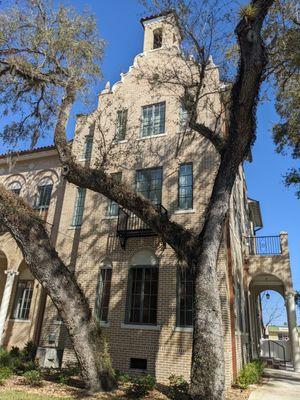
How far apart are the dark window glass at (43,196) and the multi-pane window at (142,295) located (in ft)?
24.0

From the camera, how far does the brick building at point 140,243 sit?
487 inches

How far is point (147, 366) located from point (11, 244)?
979 cm

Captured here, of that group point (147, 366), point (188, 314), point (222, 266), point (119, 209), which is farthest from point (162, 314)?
point (119, 209)

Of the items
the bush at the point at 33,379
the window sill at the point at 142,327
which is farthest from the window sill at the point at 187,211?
the bush at the point at 33,379

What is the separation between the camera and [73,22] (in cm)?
1315

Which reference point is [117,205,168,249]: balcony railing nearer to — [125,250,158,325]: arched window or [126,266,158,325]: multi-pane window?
[125,250,158,325]: arched window

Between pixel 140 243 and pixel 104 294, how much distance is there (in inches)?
99.0

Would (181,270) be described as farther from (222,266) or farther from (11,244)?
(11,244)

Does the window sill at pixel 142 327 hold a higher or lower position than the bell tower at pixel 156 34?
lower

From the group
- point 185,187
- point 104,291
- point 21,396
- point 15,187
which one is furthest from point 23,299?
point 21,396

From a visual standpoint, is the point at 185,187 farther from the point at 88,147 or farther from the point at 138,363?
the point at 138,363

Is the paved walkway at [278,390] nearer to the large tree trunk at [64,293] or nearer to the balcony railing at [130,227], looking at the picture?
the large tree trunk at [64,293]

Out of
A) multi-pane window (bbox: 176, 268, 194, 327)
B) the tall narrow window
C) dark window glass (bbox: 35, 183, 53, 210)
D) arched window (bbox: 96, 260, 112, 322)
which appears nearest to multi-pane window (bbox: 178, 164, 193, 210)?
multi-pane window (bbox: 176, 268, 194, 327)

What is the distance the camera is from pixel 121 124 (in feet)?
54.6
